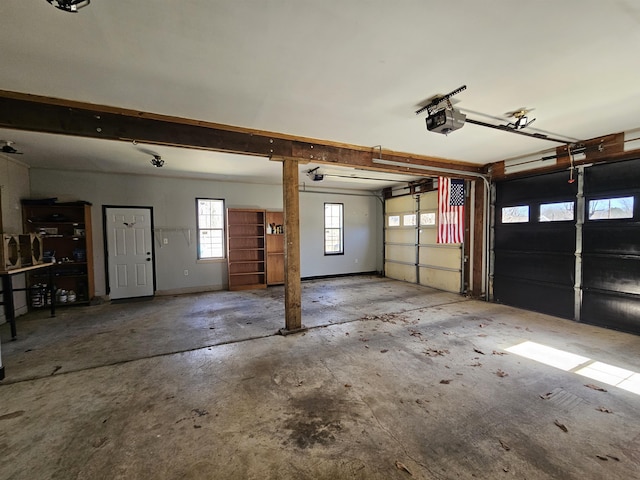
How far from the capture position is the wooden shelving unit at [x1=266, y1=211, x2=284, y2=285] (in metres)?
7.77

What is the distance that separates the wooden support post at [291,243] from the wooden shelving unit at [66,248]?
4748 millimetres

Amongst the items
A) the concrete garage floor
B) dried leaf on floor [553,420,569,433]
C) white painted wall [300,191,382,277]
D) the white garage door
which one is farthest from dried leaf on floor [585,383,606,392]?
white painted wall [300,191,382,277]

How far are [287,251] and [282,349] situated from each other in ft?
4.51

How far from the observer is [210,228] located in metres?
7.34

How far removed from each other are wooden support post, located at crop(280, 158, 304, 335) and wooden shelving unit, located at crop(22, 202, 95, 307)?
15.6 feet

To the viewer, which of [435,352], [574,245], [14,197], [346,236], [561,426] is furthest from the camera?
[346,236]

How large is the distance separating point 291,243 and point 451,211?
3.90 meters

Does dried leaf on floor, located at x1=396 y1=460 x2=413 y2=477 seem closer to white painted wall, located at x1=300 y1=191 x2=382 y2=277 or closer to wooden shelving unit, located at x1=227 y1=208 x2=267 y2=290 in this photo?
wooden shelving unit, located at x1=227 y1=208 x2=267 y2=290

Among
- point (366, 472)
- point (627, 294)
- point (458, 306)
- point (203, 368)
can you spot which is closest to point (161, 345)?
point (203, 368)

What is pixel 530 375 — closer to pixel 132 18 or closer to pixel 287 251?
pixel 287 251

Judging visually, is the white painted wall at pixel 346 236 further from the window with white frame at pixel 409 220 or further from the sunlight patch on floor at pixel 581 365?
the sunlight patch on floor at pixel 581 365

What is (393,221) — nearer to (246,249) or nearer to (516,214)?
(516,214)

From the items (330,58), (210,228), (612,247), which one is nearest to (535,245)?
(612,247)

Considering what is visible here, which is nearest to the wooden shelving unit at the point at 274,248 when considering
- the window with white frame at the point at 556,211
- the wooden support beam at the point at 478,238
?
the wooden support beam at the point at 478,238
